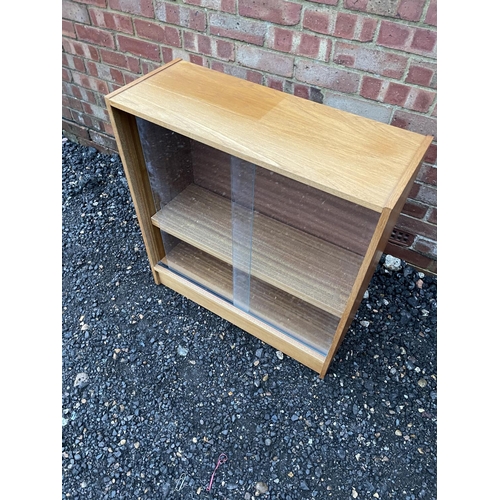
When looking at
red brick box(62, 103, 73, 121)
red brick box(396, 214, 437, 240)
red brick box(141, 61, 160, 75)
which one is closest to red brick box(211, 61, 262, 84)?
red brick box(141, 61, 160, 75)

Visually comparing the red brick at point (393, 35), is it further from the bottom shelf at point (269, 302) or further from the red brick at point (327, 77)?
the bottom shelf at point (269, 302)

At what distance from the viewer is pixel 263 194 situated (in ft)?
4.06

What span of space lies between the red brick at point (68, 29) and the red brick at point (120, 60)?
19cm

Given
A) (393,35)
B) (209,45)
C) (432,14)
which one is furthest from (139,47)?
(432,14)

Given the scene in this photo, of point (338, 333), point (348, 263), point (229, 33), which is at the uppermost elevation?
point (229, 33)

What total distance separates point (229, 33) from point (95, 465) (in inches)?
64.6

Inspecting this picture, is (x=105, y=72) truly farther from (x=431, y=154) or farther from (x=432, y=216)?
(x=432, y=216)

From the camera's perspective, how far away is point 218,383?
1.44m

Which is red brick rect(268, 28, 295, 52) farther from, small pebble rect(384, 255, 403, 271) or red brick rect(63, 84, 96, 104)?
red brick rect(63, 84, 96, 104)

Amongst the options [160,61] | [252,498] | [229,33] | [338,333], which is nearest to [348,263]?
[338,333]

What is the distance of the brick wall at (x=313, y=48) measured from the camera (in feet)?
3.93

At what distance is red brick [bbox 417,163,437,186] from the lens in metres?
1.44

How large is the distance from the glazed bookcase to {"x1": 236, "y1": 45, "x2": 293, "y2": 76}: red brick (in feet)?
0.91

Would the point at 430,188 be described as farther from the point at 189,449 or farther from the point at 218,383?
the point at 189,449
